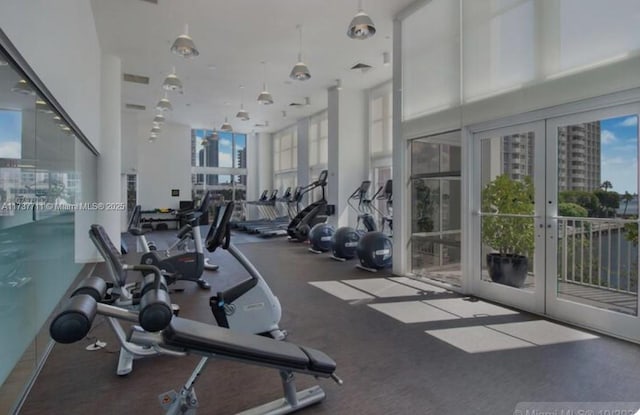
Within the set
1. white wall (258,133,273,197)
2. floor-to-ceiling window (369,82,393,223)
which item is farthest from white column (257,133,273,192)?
floor-to-ceiling window (369,82,393,223)

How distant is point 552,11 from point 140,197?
14.5 meters

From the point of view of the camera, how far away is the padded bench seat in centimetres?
175

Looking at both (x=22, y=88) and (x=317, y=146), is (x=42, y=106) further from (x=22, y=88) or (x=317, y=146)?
(x=317, y=146)

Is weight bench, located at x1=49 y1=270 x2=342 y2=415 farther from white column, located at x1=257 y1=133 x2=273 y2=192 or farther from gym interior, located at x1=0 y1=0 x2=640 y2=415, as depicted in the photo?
white column, located at x1=257 y1=133 x2=273 y2=192

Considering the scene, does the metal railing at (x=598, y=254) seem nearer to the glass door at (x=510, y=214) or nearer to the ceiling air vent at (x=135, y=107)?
the glass door at (x=510, y=214)

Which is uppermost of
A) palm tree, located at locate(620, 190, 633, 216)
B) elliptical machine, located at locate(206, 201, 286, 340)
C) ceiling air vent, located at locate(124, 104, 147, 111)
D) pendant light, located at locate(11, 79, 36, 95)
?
ceiling air vent, located at locate(124, 104, 147, 111)

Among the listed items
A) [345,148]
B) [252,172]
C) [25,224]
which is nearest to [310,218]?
[345,148]

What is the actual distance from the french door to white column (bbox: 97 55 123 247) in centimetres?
722

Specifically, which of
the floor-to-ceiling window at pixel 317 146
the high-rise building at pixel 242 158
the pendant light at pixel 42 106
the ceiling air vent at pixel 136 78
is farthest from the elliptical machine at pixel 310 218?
the high-rise building at pixel 242 158

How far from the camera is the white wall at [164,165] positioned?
47.3ft

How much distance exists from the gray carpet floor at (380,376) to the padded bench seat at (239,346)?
1.53 feet

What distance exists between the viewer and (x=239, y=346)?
190 cm

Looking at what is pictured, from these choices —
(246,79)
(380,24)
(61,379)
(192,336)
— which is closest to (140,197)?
(246,79)

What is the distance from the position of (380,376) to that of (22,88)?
343 centimetres
